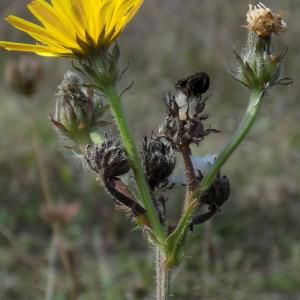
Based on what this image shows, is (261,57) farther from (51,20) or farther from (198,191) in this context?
(51,20)

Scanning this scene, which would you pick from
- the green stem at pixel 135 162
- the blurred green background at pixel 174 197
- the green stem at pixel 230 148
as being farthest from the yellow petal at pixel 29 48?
the green stem at pixel 230 148

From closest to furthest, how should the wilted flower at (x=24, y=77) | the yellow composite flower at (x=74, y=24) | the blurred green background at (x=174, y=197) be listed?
the yellow composite flower at (x=74, y=24) < the wilted flower at (x=24, y=77) < the blurred green background at (x=174, y=197)

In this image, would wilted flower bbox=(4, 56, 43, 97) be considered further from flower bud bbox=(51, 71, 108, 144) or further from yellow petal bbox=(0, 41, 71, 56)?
yellow petal bbox=(0, 41, 71, 56)

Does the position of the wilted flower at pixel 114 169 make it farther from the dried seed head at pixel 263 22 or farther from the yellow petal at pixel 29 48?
the dried seed head at pixel 263 22

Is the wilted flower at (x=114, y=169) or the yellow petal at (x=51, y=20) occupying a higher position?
the yellow petal at (x=51, y=20)

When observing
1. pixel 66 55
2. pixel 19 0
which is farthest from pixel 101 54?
pixel 19 0

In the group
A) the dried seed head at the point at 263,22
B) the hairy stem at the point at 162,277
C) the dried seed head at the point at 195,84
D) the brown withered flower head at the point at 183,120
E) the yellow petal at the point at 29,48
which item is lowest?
the hairy stem at the point at 162,277
